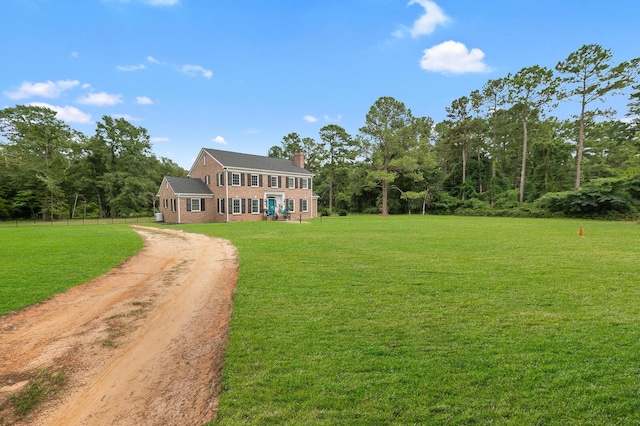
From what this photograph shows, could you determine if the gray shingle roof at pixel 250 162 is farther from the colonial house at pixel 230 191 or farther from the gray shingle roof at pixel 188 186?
the gray shingle roof at pixel 188 186

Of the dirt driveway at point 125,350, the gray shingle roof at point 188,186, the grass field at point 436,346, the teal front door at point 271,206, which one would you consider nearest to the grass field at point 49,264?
the dirt driveway at point 125,350

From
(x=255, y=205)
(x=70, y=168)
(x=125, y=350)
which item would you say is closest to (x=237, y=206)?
(x=255, y=205)

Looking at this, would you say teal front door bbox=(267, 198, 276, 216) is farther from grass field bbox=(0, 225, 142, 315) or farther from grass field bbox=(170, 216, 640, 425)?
grass field bbox=(170, 216, 640, 425)

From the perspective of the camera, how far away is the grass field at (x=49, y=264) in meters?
5.88

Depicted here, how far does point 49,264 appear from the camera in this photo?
27.1ft

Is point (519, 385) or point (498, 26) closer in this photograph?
point (519, 385)

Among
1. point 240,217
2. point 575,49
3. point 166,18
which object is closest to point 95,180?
point 240,217

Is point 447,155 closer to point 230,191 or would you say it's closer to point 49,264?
point 230,191

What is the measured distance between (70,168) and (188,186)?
67.8 ft

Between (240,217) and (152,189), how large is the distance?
1829 centimetres

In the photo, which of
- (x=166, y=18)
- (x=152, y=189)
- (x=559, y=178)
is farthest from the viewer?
(x=152, y=189)

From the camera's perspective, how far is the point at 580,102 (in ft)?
93.3

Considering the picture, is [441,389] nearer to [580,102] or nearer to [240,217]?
[240,217]

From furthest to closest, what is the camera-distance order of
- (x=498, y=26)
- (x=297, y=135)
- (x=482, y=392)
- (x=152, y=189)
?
1. (x=297, y=135)
2. (x=152, y=189)
3. (x=498, y=26)
4. (x=482, y=392)
